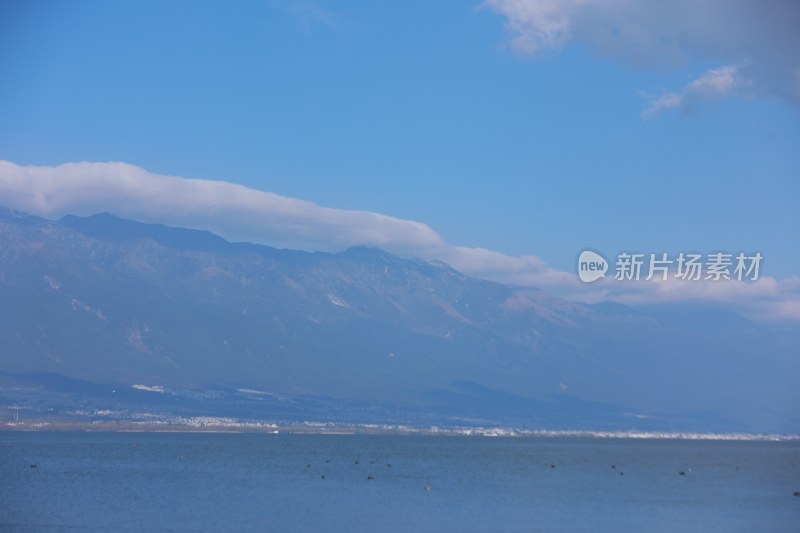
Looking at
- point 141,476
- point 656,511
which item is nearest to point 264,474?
point 141,476

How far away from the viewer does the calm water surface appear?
58469 mm

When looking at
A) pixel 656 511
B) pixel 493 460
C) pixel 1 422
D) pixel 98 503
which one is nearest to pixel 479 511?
pixel 656 511

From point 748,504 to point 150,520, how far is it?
40013 millimetres

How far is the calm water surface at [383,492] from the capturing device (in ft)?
Result: 192

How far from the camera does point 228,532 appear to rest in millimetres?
53969

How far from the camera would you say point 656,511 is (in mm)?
66000

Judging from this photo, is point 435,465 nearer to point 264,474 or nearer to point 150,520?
point 264,474

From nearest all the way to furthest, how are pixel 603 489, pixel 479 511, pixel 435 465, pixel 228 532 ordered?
1. pixel 228 532
2. pixel 479 511
3. pixel 603 489
4. pixel 435 465

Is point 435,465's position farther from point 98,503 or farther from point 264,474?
point 98,503

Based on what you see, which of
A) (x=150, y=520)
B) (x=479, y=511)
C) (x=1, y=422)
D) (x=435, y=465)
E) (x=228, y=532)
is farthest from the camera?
(x=1, y=422)

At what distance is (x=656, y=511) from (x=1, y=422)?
524ft

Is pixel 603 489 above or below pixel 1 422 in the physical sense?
above

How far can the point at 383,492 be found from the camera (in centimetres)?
7600

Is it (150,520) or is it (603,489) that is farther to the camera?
(603,489)
